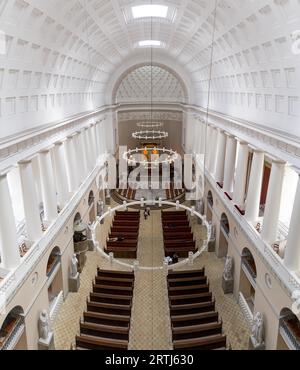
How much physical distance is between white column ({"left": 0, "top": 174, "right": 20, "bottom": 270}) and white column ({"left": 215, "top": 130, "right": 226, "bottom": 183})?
561 inches

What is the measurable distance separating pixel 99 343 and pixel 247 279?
7787 mm

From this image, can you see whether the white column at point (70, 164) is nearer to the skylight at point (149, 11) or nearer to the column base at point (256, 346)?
the skylight at point (149, 11)

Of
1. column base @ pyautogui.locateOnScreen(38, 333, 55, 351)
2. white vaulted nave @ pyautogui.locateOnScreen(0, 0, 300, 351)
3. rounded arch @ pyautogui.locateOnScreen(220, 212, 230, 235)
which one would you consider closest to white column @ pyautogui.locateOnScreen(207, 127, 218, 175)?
white vaulted nave @ pyautogui.locateOnScreen(0, 0, 300, 351)

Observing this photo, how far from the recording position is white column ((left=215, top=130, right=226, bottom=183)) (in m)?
21.9

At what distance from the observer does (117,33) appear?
2148 centimetres

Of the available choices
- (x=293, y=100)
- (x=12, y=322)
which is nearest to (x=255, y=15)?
(x=293, y=100)

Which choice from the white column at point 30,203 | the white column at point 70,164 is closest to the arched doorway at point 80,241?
the white column at point 70,164

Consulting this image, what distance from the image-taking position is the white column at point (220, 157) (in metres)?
21.9

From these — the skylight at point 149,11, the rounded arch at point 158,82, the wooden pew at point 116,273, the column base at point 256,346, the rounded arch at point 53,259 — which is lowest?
the wooden pew at point 116,273

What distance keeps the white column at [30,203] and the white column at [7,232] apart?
1.93m

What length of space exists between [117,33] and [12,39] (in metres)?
12.3

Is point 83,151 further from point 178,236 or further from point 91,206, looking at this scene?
point 178,236

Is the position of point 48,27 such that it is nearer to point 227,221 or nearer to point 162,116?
point 227,221

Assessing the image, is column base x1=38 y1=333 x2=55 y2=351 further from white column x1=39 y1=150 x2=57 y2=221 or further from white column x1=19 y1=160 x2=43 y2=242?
white column x1=39 y1=150 x2=57 y2=221
